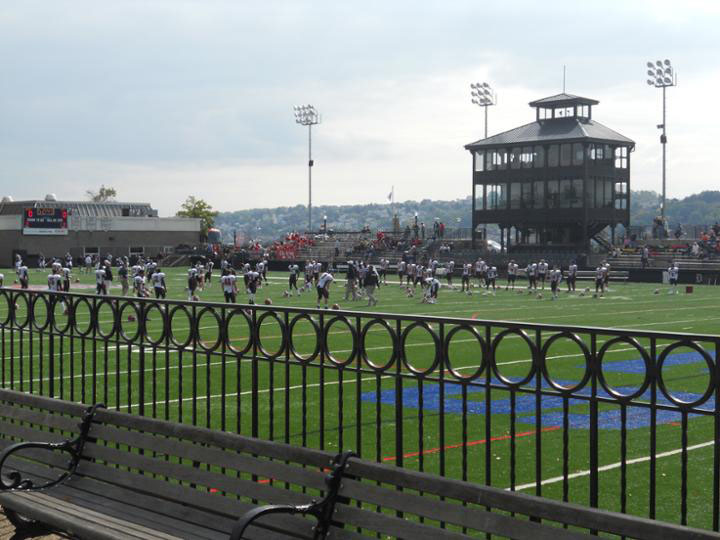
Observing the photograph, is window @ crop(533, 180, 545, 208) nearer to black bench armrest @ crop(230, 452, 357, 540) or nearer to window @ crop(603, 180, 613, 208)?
window @ crop(603, 180, 613, 208)

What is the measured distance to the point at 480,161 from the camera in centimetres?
7075

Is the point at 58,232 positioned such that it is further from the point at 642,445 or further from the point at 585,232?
the point at 642,445

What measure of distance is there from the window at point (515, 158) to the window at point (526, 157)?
0.35 metres

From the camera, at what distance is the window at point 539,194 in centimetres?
6688

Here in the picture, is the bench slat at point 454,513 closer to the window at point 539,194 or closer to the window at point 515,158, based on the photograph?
the window at point 539,194

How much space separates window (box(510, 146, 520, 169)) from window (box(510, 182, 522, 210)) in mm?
1279

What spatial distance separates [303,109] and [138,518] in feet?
309

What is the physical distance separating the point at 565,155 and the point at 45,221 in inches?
1710

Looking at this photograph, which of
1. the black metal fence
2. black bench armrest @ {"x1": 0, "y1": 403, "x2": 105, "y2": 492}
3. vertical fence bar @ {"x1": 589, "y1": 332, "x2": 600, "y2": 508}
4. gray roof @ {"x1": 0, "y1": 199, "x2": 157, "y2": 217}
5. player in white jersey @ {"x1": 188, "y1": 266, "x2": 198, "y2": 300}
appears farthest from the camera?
gray roof @ {"x1": 0, "y1": 199, "x2": 157, "y2": 217}

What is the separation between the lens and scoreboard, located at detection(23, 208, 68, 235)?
3098 inches

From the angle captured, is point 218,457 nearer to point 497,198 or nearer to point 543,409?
point 543,409

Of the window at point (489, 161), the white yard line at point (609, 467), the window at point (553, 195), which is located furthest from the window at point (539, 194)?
the white yard line at point (609, 467)

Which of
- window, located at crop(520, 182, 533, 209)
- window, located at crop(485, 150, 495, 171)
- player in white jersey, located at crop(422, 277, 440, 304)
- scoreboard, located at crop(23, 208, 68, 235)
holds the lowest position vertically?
player in white jersey, located at crop(422, 277, 440, 304)

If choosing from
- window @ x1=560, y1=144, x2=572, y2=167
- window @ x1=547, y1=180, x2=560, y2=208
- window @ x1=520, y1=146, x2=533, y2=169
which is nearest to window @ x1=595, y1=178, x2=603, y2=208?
window @ x1=560, y1=144, x2=572, y2=167
